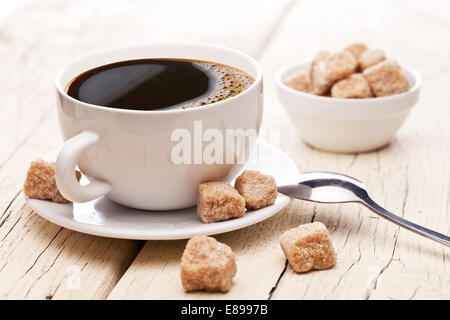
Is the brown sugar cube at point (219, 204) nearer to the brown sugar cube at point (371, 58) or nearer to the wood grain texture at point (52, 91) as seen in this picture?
the wood grain texture at point (52, 91)

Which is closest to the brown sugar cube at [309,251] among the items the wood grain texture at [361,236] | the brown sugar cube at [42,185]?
the wood grain texture at [361,236]

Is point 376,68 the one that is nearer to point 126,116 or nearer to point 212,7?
point 126,116

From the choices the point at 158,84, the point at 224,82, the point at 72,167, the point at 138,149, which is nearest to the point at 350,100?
the point at 224,82

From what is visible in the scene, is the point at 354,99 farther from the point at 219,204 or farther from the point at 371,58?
the point at 219,204

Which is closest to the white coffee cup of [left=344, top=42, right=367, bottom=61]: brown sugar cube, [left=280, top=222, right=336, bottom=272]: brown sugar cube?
[left=280, top=222, right=336, bottom=272]: brown sugar cube

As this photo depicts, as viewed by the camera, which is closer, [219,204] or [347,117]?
[219,204]

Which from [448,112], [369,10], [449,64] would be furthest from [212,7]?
[448,112]

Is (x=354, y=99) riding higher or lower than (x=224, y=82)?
lower
